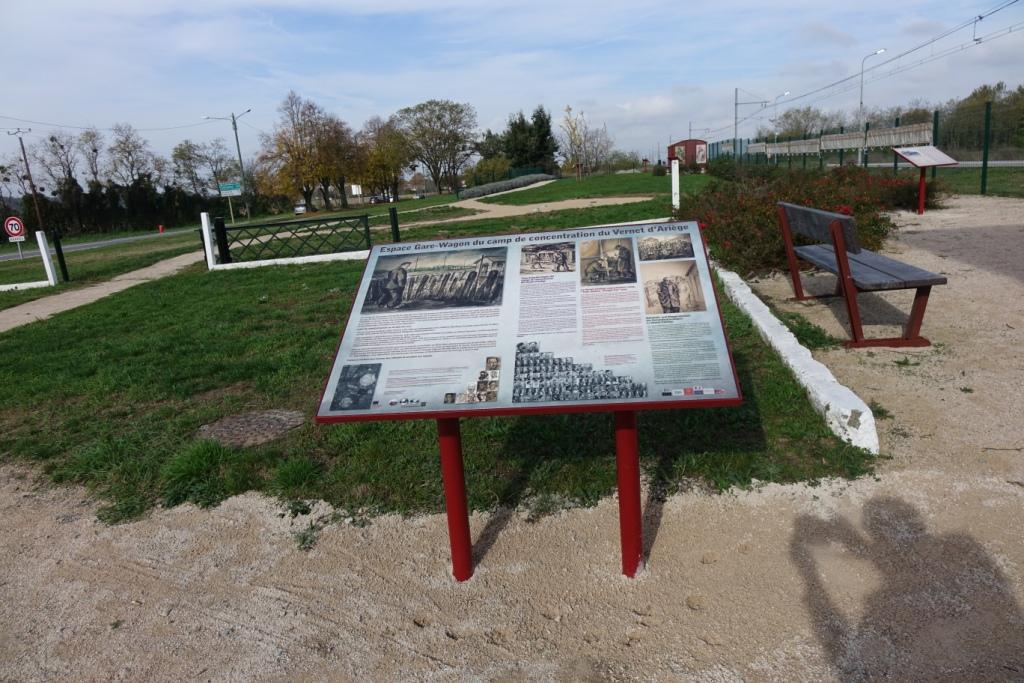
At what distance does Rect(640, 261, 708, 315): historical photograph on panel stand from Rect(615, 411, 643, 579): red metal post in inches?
16.3

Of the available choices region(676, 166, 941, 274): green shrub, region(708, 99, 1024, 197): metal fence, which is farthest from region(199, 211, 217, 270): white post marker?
region(708, 99, 1024, 197): metal fence

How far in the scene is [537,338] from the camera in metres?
2.58

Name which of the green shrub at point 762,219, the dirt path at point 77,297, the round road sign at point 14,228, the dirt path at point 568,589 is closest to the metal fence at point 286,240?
the dirt path at point 77,297

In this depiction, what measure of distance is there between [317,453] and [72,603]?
144 cm

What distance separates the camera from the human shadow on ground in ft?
7.29

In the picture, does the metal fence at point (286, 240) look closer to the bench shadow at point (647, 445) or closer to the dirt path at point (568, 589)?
the bench shadow at point (647, 445)

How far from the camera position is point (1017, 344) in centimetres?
515

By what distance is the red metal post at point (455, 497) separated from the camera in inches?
108

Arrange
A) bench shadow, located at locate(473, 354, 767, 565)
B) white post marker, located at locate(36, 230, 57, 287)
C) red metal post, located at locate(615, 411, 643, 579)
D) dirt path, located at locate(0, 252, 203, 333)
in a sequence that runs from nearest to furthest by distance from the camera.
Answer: red metal post, located at locate(615, 411, 643, 579) < bench shadow, located at locate(473, 354, 767, 565) < dirt path, located at locate(0, 252, 203, 333) < white post marker, located at locate(36, 230, 57, 287)

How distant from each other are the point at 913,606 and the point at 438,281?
2054 mm

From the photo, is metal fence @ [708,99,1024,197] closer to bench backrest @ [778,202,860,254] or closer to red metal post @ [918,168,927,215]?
red metal post @ [918,168,927,215]

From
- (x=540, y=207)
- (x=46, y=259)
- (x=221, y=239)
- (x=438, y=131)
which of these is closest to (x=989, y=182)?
(x=540, y=207)

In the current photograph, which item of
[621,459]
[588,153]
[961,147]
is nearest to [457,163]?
[588,153]

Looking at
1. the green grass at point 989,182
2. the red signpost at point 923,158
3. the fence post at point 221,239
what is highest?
the red signpost at point 923,158
